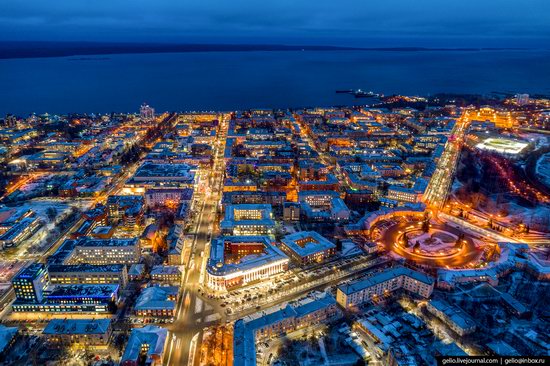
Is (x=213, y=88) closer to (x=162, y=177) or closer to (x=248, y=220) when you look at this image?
(x=162, y=177)

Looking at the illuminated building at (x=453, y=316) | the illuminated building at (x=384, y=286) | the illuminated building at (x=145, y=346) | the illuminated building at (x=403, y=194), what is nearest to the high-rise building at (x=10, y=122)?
the illuminated building at (x=145, y=346)

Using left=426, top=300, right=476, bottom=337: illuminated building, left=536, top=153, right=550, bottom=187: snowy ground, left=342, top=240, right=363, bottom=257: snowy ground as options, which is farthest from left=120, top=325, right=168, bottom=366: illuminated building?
left=536, top=153, right=550, bottom=187: snowy ground

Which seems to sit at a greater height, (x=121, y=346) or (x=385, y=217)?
(x=385, y=217)

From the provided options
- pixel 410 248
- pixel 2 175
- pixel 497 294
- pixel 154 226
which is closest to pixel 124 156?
pixel 2 175

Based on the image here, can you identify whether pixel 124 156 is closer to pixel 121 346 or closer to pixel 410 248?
pixel 121 346

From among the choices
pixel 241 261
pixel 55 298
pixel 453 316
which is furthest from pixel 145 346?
pixel 453 316

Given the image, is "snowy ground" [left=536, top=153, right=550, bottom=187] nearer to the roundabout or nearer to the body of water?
the roundabout

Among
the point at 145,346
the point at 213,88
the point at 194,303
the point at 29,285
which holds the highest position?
the point at 213,88
